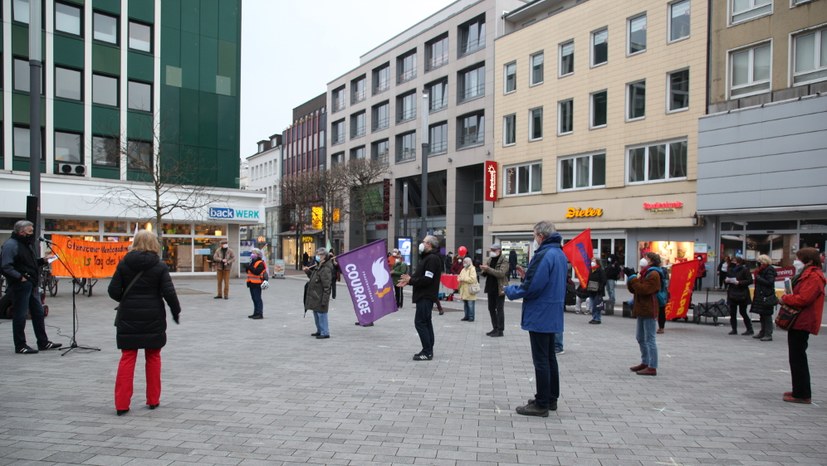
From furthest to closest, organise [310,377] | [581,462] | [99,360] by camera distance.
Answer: [99,360] < [310,377] < [581,462]

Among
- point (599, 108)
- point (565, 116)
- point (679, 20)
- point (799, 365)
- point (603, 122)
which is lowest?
point (799, 365)

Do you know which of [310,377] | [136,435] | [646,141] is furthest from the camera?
[646,141]

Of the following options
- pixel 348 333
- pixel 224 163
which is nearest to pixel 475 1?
pixel 224 163

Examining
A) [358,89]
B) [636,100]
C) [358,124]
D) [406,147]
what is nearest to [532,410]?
[636,100]

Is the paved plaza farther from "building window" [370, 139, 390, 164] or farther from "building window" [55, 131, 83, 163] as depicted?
"building window" [370, 139, 390, 164]

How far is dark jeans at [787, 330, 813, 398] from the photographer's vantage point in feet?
21.7

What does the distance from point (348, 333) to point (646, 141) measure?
22.0 meters

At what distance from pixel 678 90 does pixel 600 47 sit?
5.66 meters

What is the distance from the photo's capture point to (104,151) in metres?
29.4

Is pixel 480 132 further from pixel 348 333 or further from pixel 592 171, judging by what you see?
pixel 348 333

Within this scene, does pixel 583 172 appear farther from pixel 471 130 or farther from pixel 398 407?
pixel 398 407

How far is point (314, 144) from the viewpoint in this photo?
6525 cm

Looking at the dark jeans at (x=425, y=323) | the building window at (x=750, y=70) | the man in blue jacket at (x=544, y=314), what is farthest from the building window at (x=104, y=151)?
the building window at (x=750, y=70)

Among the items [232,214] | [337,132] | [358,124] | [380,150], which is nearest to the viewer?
[232,214]
